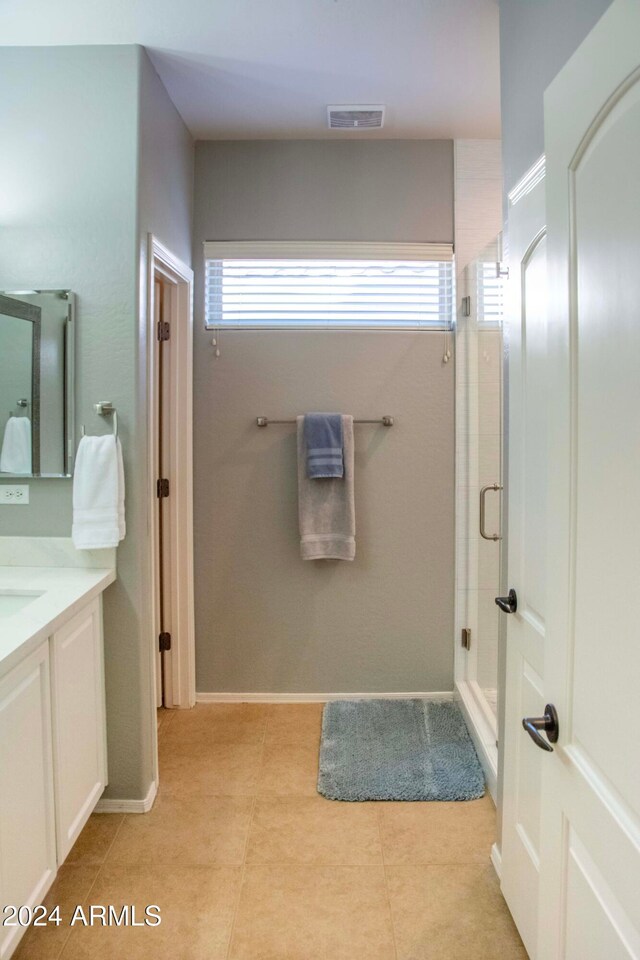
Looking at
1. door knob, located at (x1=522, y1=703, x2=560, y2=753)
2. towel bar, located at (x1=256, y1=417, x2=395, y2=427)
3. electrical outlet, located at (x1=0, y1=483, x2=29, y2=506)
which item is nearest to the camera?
door knob, located at (x1=522, y1=703, x2=560, y2=753)

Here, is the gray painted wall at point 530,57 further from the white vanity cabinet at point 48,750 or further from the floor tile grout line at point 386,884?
the floor tile grout line at point 386,884

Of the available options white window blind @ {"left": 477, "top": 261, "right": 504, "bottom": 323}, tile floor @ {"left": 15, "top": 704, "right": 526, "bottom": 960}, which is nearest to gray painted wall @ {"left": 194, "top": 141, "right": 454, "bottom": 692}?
white window blind @ {"left": 477, "top": 261, "right": 504, "bottom": 323}

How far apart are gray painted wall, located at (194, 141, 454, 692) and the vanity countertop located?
3.14ft

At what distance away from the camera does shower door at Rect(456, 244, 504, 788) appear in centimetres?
274

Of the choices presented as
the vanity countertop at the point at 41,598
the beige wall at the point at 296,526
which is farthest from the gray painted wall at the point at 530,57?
the vanity countertop at the point at 41,598

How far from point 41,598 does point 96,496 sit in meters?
0.39

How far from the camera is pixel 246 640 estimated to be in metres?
3.08

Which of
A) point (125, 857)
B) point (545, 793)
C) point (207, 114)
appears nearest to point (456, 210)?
point (207, 114)

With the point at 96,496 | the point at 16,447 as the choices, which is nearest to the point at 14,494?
the point at 16,447

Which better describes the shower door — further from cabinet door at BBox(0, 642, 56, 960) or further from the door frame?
cabinet door at BBox(0, 642, 56, 960)

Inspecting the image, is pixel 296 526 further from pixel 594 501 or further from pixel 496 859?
pixel 594 501

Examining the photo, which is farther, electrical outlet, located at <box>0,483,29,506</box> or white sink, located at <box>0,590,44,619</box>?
electrical outlet, located at <box>0,483,29,506</box>

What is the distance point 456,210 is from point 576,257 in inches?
87.2

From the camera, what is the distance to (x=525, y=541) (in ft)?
5.31
